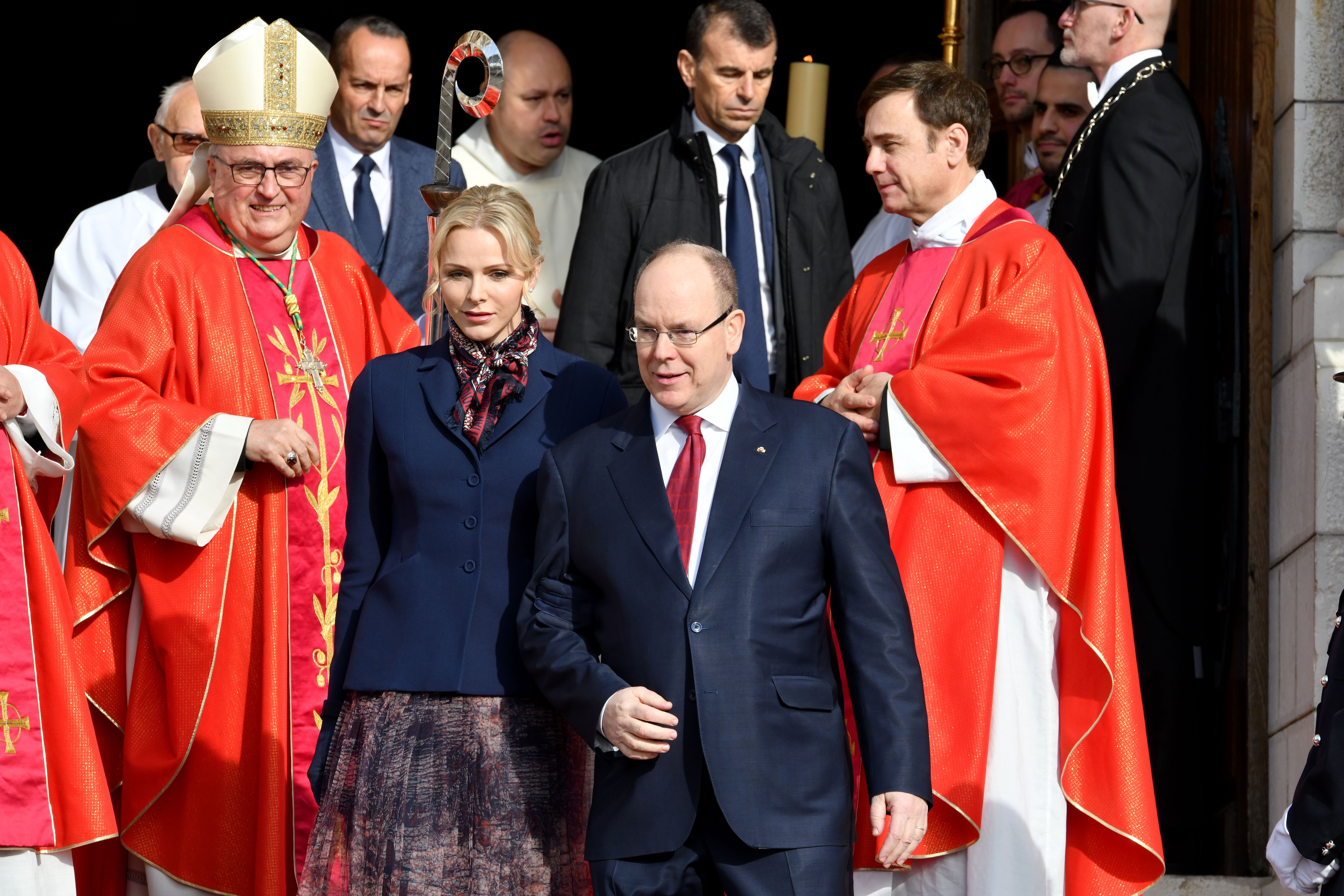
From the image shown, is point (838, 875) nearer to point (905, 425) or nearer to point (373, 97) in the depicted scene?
point (905, 425)

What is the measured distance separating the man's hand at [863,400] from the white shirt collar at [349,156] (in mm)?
2451

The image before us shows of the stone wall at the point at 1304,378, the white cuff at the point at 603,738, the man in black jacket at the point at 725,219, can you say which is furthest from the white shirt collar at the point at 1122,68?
the white cuff at the point at 603,738

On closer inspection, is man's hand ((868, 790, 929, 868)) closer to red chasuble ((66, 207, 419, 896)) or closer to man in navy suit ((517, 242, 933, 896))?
man in navy suit ((517, 242, 933, 896))

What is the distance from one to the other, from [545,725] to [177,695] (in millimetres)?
1325

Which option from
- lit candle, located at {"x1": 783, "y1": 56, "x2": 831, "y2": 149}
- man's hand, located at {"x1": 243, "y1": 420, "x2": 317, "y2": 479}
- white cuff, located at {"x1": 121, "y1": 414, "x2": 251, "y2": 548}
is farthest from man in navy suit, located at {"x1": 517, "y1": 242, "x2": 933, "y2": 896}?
lit candle, located at {"x1": 783, "y1": 56, "x2": 831, "y2": 149}

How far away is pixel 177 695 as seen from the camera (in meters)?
4.91

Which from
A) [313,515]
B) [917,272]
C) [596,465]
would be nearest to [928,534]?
[917,272]

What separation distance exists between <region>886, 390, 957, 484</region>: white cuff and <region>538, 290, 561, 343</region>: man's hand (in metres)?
→ 1.87

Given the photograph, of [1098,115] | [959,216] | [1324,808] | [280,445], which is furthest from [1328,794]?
[280,445]

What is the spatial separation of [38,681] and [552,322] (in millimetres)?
2469

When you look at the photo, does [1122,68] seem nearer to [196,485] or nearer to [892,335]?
[892,335]

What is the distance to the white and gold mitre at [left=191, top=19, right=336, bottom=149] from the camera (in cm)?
514

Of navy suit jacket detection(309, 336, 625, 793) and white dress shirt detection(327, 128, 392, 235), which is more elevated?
white dress shirt detection(327, 128, 392, 235)

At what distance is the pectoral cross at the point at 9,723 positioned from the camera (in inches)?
182
